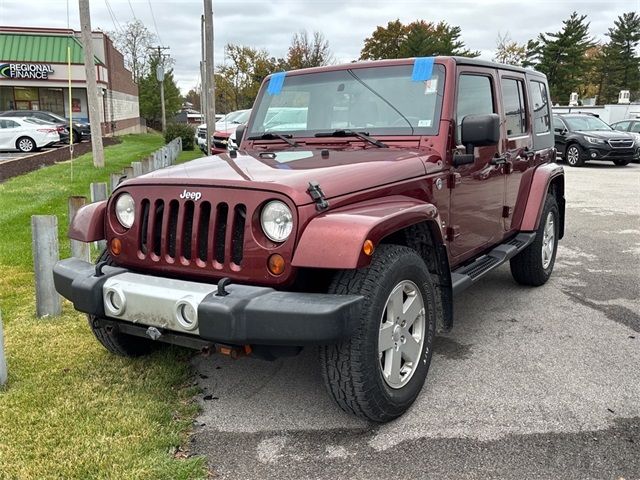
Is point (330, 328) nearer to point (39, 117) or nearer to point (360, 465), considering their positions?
point (360, 465)

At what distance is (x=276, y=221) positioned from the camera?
286 centimetres

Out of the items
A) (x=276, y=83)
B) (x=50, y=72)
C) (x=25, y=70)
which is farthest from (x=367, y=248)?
(x=25, y=70)

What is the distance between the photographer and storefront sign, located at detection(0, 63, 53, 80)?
3312 cm

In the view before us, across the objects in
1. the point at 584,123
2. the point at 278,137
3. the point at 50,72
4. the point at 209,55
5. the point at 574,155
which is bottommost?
the point at 574,155

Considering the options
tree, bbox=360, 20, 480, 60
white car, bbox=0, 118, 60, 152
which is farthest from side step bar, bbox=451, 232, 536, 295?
tree, bbox=360, 20, 480, 60

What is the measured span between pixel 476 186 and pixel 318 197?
6.03 feet

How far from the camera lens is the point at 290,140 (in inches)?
168

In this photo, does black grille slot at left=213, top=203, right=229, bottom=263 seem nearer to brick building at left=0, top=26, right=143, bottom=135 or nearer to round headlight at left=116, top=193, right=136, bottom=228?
round headlight at left=116, top=193, right=136, bottom=228

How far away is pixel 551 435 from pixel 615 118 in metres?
35.7

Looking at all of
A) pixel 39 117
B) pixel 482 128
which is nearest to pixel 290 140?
pixel 482 128

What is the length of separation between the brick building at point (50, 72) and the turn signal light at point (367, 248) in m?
31.5

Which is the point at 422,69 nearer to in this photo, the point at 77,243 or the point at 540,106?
the point at 540,106

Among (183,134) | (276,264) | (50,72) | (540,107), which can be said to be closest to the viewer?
(276,264)

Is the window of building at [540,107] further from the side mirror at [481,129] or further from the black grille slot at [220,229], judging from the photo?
the black grille slot at [220,229]
